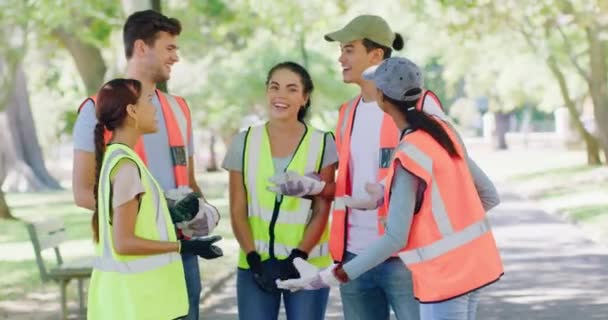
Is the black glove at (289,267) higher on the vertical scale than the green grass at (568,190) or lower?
higher

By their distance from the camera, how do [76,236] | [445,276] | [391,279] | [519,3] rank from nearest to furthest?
[445,276] → [391,279] → [76,236] → [519,3]

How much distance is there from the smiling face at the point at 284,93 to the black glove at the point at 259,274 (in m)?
0.65

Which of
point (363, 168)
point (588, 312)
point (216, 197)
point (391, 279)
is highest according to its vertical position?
point (363, 168)

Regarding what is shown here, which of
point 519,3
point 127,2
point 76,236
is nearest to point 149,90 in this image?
point 127,2

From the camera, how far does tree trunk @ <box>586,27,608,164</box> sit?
106 ft

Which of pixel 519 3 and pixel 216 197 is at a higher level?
pixel 519 3

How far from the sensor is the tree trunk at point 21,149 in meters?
41.1

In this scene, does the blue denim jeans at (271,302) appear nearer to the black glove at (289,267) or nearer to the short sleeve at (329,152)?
the black glove at (289,267)

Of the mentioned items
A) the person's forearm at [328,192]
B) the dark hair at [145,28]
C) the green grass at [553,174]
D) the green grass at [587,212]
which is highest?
the dark hair at [145,28]

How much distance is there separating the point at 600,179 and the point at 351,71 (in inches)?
1060

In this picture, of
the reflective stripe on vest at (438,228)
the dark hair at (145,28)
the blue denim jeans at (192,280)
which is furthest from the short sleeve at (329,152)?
the reflective stripe on vest at (438,228)

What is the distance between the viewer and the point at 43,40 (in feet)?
92.0

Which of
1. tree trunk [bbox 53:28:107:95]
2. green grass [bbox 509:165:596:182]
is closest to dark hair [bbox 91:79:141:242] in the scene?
tree trunk [bbox 53:28:107:95]

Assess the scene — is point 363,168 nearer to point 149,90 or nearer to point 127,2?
point 149,90
